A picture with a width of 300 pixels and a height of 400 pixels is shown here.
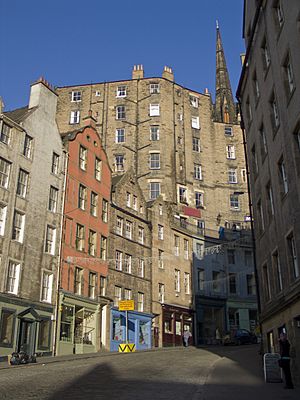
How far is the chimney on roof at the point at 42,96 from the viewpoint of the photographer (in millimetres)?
35500

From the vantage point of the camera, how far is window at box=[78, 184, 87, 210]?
37497 mm

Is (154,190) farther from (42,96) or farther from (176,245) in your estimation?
(42,96)

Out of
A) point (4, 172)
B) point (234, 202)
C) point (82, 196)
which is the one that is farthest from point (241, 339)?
point (4, 172)

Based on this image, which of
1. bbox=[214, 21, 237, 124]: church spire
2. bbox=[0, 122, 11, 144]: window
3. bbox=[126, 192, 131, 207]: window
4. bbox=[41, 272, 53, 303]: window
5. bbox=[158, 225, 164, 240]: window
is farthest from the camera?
bbox=[214, 21, 237, 124]: church spire

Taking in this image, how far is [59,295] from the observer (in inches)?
1294

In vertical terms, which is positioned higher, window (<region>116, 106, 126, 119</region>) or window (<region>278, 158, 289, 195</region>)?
window (<region>116, 106, 126, 119</region>)

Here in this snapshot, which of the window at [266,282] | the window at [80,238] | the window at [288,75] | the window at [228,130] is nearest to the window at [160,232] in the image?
the window at [80,238]

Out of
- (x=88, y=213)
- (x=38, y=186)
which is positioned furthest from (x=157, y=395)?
(x=88, y=213)

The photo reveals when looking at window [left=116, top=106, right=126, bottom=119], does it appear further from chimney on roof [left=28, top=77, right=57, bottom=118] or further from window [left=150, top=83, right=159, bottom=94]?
chimney on roof [left=28, top=77, right=57, bottom=118]

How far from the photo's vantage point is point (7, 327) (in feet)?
93.9

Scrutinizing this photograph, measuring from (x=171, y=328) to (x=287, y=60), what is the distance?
33068 millimetres

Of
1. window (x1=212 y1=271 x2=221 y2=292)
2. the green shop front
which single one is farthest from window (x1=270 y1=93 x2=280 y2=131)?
window (x1=212 y1=271 x2=221 y2=292)

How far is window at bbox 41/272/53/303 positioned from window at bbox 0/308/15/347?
3309 mm

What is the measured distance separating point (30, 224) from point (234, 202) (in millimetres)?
36245
